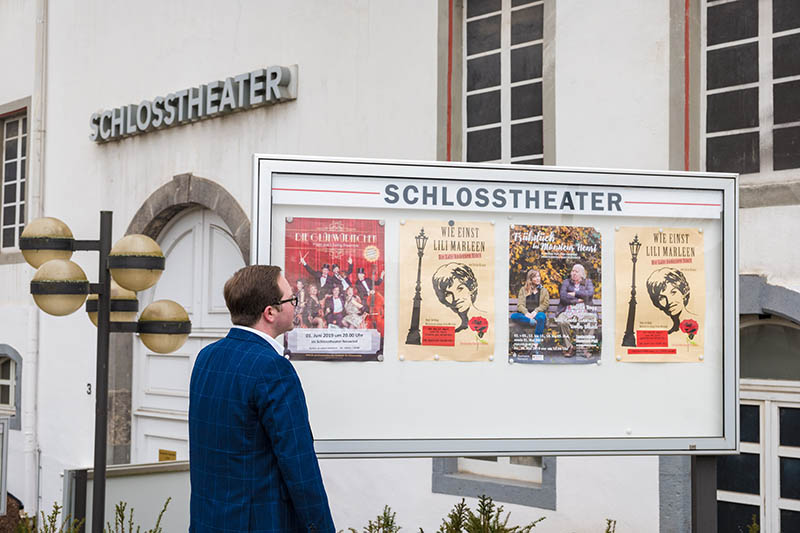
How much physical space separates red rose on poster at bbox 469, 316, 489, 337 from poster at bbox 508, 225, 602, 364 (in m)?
0.11

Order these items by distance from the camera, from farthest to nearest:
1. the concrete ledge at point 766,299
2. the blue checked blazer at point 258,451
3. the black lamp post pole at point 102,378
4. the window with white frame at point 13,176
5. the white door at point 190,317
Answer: the window with white frame at point 13,176, the white door at point 190,317, the concrete ledge at point 766,299, the black lamp post pole at point 102,378, the blue checked blazer at point 258,451

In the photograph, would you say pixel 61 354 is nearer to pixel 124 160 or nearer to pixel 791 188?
pixel 124 160

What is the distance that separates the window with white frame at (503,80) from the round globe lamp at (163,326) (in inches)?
117

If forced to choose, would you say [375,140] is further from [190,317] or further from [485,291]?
[485,291]

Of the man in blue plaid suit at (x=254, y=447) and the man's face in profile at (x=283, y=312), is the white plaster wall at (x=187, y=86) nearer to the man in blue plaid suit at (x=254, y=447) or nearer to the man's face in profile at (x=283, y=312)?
the man's face in profile at (x=283, y=312)

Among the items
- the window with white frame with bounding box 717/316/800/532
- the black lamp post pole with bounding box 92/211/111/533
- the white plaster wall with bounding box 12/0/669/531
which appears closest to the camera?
the black lamp post pole with bounding box 92/211/111/533

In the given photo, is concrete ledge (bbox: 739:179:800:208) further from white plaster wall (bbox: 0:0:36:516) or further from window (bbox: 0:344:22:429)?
window (bbox: 0:344:22:429)

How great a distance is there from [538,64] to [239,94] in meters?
3.31

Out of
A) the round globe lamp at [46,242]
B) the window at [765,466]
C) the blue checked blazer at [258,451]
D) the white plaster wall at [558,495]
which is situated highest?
the round globe lamp at [46,242]

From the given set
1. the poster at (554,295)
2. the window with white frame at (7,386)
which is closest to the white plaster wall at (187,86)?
the window with white frame at (7,386)

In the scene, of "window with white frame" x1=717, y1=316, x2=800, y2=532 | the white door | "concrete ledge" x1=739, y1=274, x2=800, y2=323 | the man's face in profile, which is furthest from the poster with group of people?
the white door

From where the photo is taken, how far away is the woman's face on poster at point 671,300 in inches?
168

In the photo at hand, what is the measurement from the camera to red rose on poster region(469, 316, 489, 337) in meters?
4.17

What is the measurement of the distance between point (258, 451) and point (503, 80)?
5.53 m
